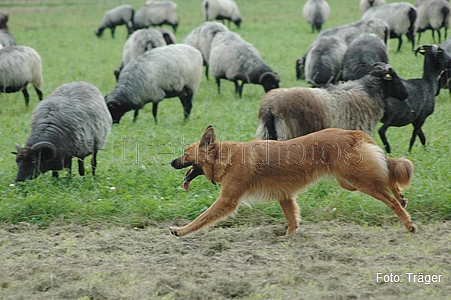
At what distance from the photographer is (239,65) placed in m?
13.5

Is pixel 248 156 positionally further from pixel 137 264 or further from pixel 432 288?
pixel 432 288

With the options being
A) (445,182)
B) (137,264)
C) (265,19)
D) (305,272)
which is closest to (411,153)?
(445,182)

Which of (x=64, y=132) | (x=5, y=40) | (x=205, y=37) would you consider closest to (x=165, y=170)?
(x=64, y=132)

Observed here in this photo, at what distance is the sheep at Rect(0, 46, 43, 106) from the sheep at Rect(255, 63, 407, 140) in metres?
6.89

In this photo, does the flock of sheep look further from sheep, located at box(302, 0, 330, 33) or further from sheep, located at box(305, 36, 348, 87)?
sheep, located at box(302, 0, 330, 33)

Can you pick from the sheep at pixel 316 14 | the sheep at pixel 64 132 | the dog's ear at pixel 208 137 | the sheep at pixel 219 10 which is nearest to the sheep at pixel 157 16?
the sheep at pixel 219 10

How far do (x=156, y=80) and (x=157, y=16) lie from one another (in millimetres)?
16291

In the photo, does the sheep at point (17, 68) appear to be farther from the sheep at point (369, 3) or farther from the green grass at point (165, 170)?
the sheep at point (369, 3)

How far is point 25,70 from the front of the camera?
13.0 meters

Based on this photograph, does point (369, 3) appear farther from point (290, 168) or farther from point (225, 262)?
point (225, 262)

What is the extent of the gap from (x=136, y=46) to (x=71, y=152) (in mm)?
7992

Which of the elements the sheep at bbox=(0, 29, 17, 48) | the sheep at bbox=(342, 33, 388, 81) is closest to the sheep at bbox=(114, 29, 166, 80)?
the sheep at bbox=(0, 29, 17, 48)

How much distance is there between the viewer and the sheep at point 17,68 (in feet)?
41.8

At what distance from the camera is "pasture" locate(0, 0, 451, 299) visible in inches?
180
